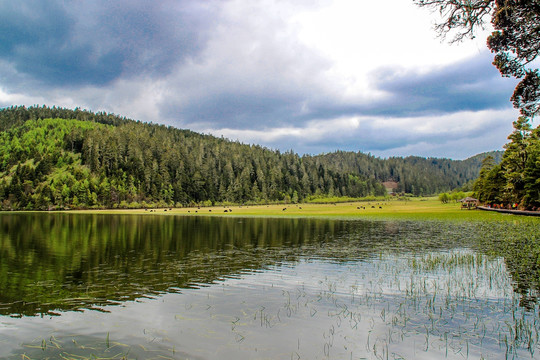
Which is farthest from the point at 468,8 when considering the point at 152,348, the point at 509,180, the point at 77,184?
the point at 77,184

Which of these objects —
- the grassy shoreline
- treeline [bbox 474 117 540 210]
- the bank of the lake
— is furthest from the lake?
treeline [bbox 474 117 540 210]

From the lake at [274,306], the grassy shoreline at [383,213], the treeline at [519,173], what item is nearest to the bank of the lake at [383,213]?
the grassy shoreline at [383,213]

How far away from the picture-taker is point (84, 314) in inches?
574

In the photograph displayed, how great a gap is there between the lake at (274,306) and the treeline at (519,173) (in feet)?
184

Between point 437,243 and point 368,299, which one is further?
point 437,243

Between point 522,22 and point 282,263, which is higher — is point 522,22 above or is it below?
above

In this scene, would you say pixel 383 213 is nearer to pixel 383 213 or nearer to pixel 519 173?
pixel 383 213

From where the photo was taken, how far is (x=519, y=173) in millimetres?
78688

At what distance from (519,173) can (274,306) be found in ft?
276

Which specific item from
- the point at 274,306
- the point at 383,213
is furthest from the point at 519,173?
the point at 274,306

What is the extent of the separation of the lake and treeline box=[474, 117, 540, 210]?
184 feet

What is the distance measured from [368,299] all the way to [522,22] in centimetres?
1674

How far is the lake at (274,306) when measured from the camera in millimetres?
11078

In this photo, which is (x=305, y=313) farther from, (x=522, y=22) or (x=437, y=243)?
(x=437, y=243)
